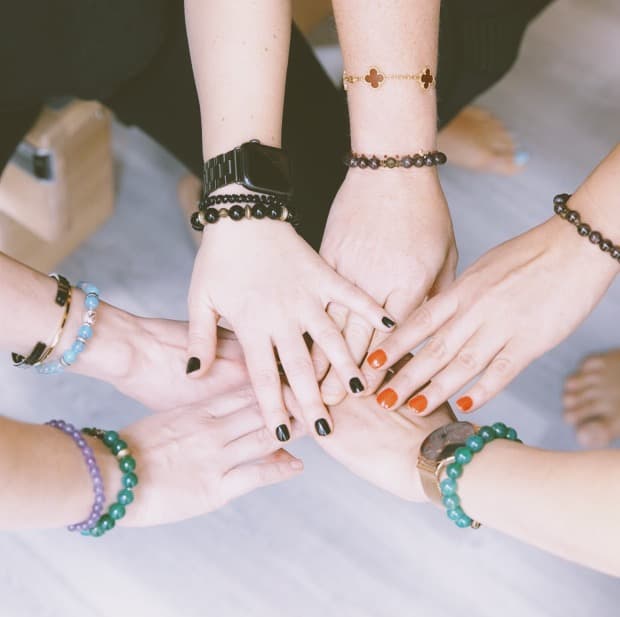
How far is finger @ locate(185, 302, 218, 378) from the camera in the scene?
98 cm

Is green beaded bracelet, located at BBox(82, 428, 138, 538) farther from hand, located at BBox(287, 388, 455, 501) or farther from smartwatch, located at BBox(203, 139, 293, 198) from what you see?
smartwatch, located at BBox(203, 139, 293, 198)

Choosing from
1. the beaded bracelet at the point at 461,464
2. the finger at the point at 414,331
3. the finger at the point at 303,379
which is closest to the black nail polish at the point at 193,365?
the finger at the point at 303,379

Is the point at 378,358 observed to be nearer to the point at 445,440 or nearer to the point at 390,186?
the point at 445,440

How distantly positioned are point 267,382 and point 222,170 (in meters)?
0.28

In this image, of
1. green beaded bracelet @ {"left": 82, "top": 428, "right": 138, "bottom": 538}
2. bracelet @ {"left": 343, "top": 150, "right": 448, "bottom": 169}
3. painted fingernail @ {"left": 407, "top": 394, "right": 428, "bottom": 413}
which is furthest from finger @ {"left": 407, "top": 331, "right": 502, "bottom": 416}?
green beaded bracelet @ {"left": 82, "top": 428, "right": 138, "bottom": 538}

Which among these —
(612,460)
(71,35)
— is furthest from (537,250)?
(71,35)

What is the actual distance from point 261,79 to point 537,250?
0.43 metres

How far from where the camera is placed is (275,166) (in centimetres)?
101

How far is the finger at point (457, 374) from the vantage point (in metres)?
0.98

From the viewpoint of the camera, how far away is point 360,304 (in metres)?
0.99

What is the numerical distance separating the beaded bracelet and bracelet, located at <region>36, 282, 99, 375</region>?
0.49m

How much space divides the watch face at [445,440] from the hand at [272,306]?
12 centimetres

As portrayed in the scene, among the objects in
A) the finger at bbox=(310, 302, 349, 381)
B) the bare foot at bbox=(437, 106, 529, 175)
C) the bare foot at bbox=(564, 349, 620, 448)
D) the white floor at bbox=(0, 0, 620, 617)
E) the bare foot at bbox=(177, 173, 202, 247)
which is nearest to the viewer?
the finger at bbox=(310, 302, 349, 381)

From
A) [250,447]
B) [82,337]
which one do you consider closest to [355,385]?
[250,447]
